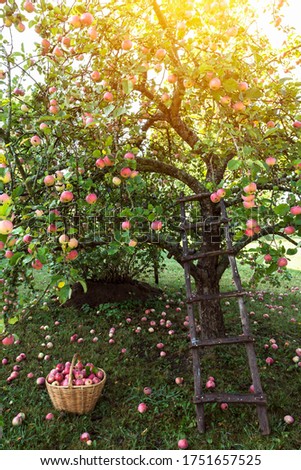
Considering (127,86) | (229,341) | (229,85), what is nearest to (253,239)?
(229,341)

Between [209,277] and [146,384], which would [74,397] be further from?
[209,277]

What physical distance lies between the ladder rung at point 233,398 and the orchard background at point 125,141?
47 centimetres

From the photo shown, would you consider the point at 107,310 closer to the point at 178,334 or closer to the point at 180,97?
the point at 178,334

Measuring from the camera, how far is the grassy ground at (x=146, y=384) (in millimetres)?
2941

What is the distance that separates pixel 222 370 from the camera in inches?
154

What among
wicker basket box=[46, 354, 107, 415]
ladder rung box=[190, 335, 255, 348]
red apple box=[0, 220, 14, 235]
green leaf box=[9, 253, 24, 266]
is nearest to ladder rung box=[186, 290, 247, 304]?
ladder rung box=[190, 335, 255, 348]

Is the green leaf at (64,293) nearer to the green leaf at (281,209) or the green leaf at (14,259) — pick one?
the green leaf at (14,259)

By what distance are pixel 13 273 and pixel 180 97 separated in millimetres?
2548

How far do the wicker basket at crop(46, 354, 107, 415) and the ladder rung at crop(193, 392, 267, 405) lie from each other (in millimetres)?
946

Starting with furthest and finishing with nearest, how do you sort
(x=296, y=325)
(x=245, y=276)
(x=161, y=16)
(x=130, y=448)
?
(x=245, y=276)
(x=296, y=325)
(x=161, y=16)
(x=130, y=448)

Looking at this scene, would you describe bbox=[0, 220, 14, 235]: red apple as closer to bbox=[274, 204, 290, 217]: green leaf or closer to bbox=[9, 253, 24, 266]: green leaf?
bbox=[9, 253, 24, 266]: green leaf

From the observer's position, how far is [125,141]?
151 inches

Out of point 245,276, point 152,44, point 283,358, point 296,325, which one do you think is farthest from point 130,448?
point 245,276

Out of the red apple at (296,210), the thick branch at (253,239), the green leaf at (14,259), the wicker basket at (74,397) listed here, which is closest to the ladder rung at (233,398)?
the wicker basket at (74,397)
